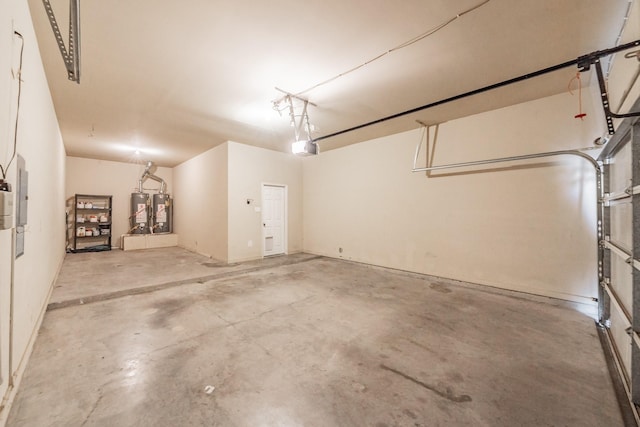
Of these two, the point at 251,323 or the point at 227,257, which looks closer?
the point at 251,323

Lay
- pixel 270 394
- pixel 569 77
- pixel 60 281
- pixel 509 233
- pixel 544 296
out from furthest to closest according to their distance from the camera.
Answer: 1. pixel 60 281
2. pixel 509 233
3. pixel 544 296
4. pixel 569 77
5. pixel 270 394

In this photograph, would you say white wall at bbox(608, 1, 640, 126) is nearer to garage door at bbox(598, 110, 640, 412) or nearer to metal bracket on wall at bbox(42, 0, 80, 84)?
garage door at bbox(598, 110, 640, 412)

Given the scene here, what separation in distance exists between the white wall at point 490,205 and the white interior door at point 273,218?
1.97 m

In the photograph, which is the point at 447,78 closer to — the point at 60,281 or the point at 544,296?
the point at 544,296

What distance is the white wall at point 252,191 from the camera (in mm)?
5711

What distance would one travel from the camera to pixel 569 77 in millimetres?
2963

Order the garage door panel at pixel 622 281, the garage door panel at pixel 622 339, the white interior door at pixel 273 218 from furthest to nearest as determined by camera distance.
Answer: the white interior door at pixel 273 218 → the garage door panel at pixel 622 281 → the garage door panel at pixel 622 339

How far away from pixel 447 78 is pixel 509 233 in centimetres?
250

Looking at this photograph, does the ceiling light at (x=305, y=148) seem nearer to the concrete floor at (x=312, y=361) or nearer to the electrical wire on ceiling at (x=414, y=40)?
the electrical wire on ceiling at (x=414, y=40)

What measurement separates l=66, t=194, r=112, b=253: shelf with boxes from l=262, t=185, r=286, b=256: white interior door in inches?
203

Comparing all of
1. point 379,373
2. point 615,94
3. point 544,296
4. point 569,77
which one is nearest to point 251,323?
point 379,373

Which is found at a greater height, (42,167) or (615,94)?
(615,94)

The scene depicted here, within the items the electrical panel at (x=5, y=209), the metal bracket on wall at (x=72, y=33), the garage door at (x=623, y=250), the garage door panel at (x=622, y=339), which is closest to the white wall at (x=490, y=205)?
the garage door at (x=623, y=250)

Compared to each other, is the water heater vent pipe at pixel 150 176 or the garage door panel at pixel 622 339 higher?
the water heater vent pipe at pixel 150 176
